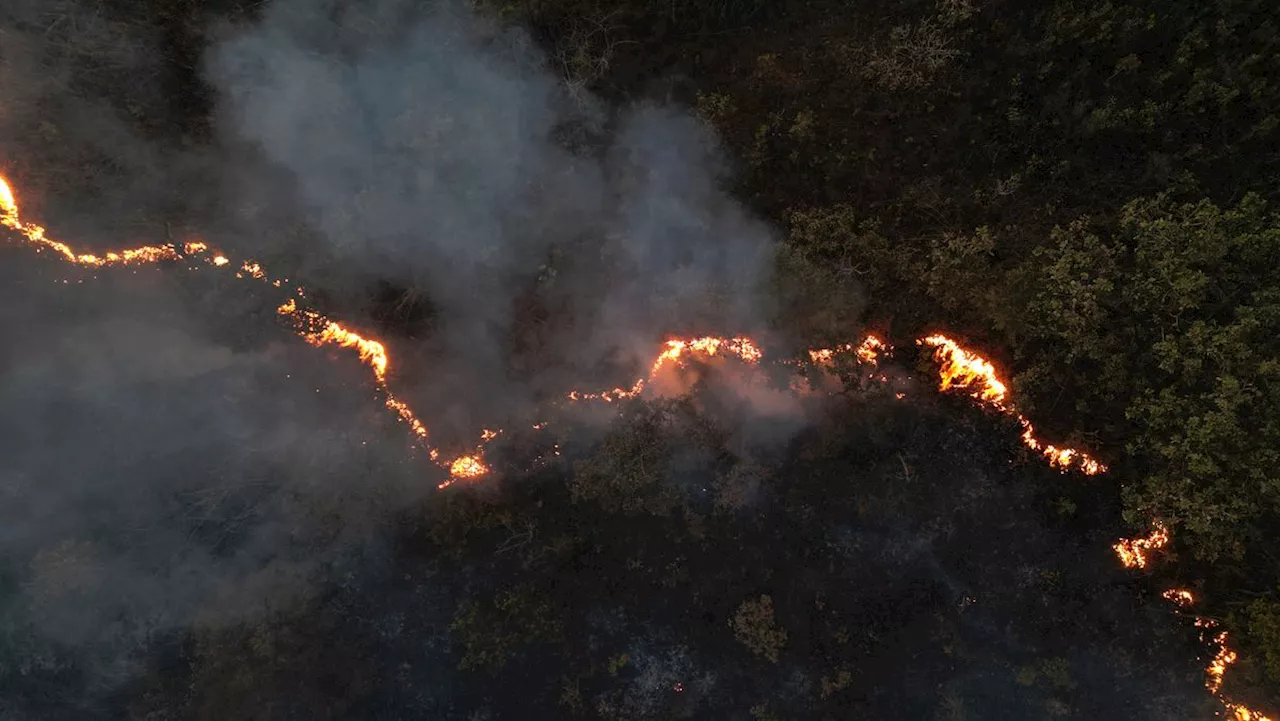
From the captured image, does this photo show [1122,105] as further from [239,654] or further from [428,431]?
[239,654]

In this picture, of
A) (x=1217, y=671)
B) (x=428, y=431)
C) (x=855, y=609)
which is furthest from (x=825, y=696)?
(x=428, y=431)

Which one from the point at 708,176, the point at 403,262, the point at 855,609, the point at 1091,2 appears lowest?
the point at 855,609

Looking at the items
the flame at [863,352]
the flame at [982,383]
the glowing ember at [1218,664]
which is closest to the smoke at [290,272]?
the flame at [863,352]

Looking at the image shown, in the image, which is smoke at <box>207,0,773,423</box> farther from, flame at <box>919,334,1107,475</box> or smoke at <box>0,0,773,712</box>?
flame at <box>919,334,1107,475</box>

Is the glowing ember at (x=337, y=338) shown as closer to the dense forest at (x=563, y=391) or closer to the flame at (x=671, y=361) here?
the flame at (x=671, y=361)

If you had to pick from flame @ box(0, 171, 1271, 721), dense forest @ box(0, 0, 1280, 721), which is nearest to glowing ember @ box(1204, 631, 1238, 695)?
flame @ box(0, 171, 1271, 721)

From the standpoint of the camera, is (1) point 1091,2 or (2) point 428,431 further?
(2) point 428,431
